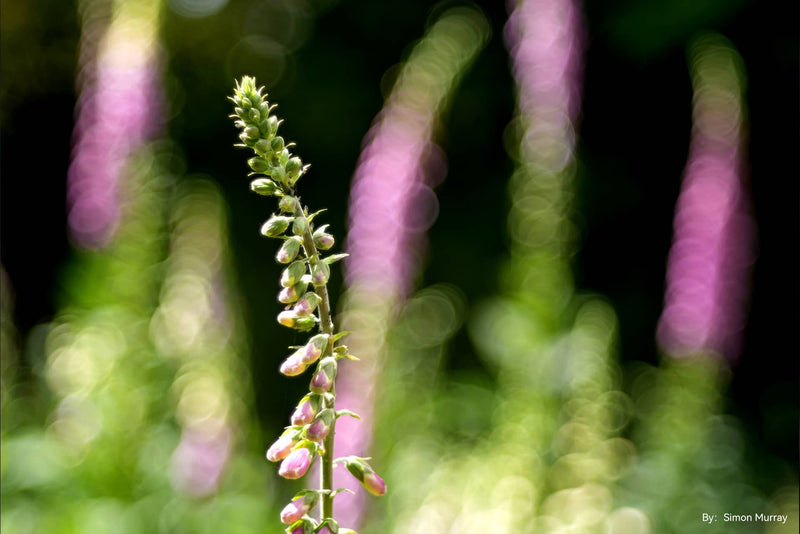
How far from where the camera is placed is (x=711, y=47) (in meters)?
2.79

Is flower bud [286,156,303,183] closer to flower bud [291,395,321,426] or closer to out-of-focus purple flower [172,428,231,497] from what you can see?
flower bud [291,395,321,426]

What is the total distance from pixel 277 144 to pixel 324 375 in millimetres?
208

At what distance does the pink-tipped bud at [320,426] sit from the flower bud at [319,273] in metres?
0.10

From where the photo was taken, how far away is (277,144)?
678mm

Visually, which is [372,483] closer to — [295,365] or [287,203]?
[295,365]

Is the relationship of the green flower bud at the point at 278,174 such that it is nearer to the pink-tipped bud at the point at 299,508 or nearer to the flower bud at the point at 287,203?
the flower bud at the point at 287,203

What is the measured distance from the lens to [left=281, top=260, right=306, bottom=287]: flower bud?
67 centimetres

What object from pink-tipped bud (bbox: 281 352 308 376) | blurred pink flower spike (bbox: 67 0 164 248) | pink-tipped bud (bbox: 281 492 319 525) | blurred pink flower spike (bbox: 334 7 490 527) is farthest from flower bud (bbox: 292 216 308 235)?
blurred pink flower spike (bbox: 67 0 164 248)

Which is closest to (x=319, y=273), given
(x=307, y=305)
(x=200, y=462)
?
(x=307, y=305)

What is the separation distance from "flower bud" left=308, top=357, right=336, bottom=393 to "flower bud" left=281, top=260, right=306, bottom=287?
85 millimetres

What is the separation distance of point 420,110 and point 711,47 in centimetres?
122

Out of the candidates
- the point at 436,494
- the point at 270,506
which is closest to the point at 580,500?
the point at 436,494

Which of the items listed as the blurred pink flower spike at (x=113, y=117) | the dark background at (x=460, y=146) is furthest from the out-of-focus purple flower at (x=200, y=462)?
the dark background at (x=460, y=146)

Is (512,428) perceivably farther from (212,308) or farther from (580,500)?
(212,308)
